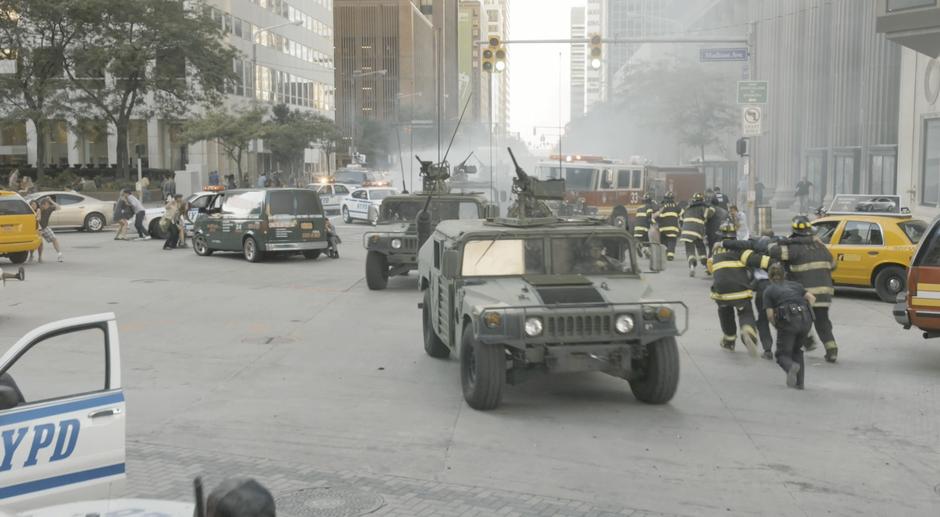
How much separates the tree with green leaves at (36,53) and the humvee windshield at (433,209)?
2890cm

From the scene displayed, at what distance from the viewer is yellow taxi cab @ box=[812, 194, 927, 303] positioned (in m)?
17.1

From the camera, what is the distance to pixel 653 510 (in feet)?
22.5

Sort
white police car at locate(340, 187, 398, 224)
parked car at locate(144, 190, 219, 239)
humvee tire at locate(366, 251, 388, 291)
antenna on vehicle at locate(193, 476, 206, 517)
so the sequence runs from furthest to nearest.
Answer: white police car at locate(340, 187, 398, 224), parked car at locate(144, 190, 219, 239), humvee tire at locate(366, 251, 388, 291), antenna on vehicle at locate(193, 476, 206, 517)

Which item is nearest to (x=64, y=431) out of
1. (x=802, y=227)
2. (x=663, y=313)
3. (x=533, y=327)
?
(x=533, y=327)

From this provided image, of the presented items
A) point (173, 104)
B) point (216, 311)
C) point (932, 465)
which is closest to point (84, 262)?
point (216, 311)

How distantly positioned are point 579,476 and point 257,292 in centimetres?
1192

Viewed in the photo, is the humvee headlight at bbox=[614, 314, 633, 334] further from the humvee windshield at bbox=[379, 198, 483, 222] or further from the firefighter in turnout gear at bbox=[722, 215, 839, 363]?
the humvee windshield at bbox=[379, 198, 483, 222]

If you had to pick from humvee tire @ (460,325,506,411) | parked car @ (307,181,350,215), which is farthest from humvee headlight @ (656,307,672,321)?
parked car @ (307,181,350,215)

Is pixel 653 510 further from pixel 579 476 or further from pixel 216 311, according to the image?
pixel 216 311

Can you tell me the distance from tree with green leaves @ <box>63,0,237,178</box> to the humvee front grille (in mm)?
38633

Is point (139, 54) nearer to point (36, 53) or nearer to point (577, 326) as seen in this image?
point (36, 53)

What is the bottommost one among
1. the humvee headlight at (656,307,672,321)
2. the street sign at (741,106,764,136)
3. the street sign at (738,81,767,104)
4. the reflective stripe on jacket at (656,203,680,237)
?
the humvee headlight at (656,307,672,321)

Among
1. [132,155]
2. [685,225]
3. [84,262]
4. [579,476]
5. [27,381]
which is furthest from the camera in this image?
[132,155]

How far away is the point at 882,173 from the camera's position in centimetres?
3778
